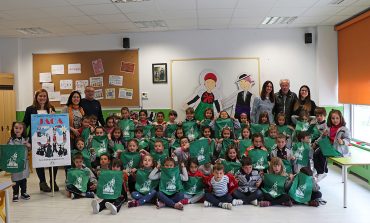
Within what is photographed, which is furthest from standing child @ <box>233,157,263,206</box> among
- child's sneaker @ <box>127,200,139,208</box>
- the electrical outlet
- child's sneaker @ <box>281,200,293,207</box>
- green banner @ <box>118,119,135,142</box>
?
the electrical outlet

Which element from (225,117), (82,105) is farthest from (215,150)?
(82,105)

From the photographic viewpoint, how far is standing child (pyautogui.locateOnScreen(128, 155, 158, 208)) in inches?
158

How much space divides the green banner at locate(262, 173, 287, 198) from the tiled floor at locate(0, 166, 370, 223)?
195mm

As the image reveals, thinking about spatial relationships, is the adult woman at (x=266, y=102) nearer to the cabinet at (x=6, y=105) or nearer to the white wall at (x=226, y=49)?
the white wall at (x=226, y=49)

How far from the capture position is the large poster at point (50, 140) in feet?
14.5

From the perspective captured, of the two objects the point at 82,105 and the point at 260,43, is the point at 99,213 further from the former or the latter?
the point at 260,43

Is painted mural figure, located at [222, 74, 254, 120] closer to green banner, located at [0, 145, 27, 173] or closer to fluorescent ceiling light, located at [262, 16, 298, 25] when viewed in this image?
fluorescent ceiling light, located at [262, 16, 298, 25]

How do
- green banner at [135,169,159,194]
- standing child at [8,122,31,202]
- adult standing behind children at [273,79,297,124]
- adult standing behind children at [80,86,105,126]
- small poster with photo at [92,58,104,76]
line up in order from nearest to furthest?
1. green banner at [135,169,159,194]
2. standing child at [8,122,31,202]
3. adult standing behind children at [273,79,297,124]
4. adult standing behind children at [80,86,105,126]
5. small poster with photo at [92,58,104,76]

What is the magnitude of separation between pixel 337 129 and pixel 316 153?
1.46ft

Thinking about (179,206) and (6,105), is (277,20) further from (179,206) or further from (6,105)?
(6,105)

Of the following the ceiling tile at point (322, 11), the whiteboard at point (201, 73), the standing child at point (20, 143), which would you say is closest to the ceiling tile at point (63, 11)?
the standing child at point (20, 143)

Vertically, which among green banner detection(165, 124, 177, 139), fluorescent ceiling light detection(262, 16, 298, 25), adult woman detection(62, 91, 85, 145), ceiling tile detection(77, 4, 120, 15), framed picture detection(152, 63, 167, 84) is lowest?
green banner detection(165, 124, 177, 139)

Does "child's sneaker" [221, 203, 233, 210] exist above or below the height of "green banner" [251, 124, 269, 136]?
below

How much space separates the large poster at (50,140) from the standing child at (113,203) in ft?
2.72
